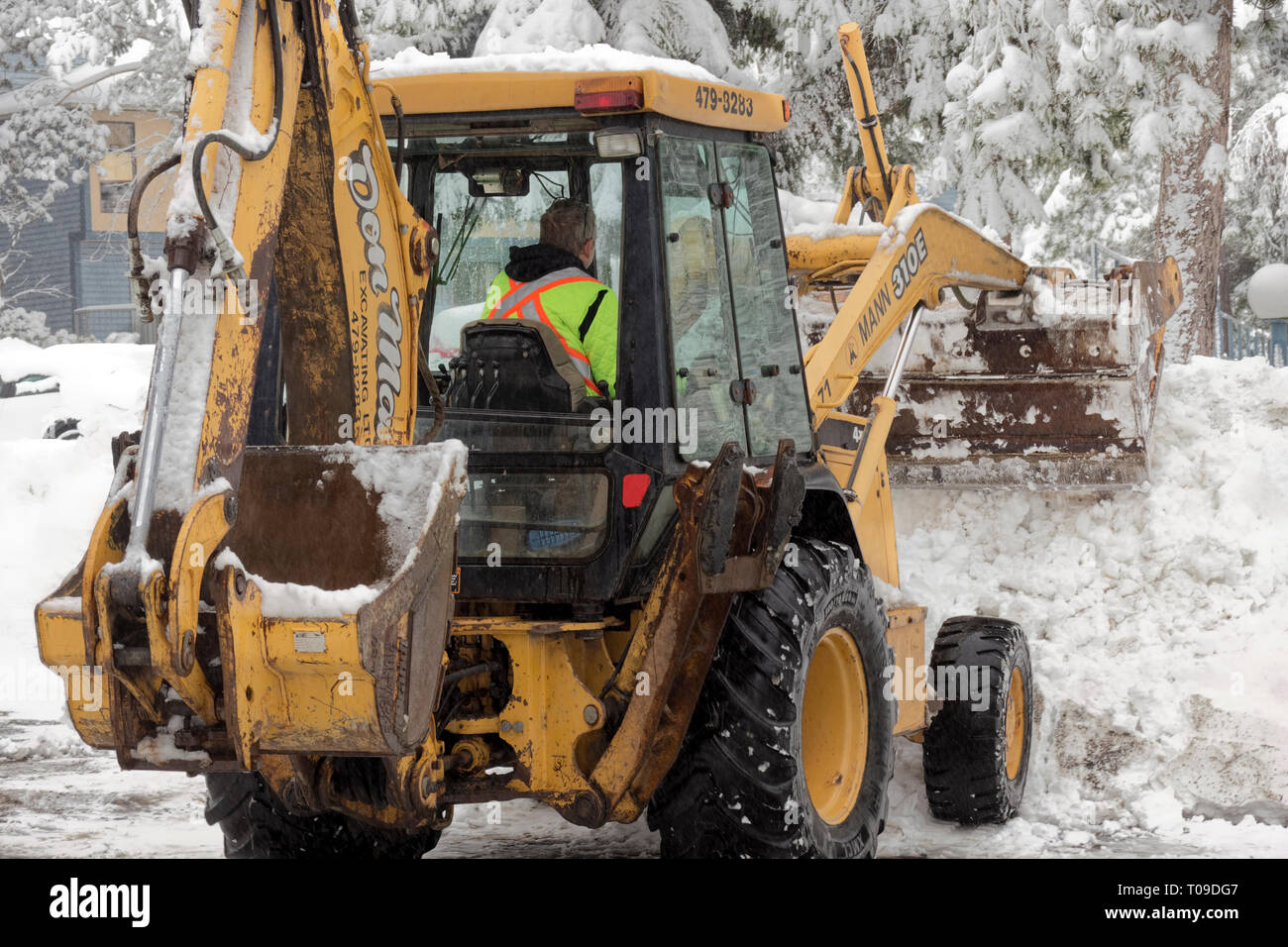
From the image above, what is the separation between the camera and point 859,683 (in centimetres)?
494

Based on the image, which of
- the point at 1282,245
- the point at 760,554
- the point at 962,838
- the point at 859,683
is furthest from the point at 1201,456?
the point at 1282,245

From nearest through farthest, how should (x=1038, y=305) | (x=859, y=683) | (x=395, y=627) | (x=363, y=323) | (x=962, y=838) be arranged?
(x=395, y=627), (x=363, y=323), (x=859, y=683), (x=962, y=838), (x=1038, y=305)

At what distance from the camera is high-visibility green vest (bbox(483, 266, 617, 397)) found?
4453 mm

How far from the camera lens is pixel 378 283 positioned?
13.1 ft

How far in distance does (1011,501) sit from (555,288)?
184 inches

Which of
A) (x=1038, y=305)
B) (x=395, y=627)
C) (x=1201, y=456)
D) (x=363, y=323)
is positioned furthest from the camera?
(x=1201, y=456)

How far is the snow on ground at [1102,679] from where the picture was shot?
5.91m

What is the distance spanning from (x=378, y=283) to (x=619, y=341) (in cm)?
77

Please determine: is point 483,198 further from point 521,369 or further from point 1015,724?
point 1015,724

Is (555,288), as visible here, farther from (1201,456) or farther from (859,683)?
(1201,456)

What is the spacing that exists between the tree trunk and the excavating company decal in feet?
34.7

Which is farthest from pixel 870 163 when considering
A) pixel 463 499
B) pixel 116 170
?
pixel 116 170

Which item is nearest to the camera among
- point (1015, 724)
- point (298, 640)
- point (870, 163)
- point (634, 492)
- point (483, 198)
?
point (298, 640)

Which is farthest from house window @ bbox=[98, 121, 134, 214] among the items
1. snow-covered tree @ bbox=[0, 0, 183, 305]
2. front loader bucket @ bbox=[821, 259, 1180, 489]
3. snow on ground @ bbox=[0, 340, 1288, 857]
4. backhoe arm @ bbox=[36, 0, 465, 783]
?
backhoe arm @ bbox=[36, 0, 465, 783]
